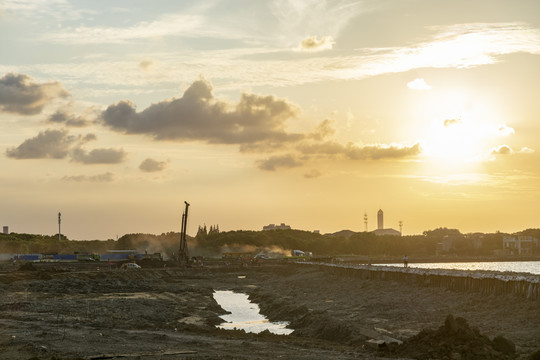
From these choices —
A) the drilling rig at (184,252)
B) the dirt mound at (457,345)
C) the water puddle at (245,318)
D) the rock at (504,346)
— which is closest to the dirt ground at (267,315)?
the dirt mound at (457,345)

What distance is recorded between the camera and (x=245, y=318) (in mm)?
60438

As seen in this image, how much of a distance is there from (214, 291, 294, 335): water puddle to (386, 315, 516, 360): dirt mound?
59.2ft

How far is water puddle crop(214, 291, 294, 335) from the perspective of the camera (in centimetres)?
5131

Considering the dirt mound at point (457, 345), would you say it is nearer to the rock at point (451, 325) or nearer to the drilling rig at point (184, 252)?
the rock at point (451, 325)

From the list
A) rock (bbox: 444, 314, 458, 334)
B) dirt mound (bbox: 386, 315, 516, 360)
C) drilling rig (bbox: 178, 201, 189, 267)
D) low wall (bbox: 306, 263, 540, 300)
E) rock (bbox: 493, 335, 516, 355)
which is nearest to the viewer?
dirt mound (bbox: 386, 315, 516, 360)

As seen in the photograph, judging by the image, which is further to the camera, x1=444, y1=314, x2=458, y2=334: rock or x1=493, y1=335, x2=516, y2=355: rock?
x1=444, y1=314, x2=458, y2=334: rock

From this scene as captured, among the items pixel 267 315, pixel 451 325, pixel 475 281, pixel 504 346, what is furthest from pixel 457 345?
pixel 267 315

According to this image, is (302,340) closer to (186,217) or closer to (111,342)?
(111,342)

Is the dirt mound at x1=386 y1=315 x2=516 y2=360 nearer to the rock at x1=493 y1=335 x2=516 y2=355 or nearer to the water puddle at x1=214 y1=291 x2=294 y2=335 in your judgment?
the rock at x1=493 y1=335 x2=516 y2=355

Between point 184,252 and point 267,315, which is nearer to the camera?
point 267,315

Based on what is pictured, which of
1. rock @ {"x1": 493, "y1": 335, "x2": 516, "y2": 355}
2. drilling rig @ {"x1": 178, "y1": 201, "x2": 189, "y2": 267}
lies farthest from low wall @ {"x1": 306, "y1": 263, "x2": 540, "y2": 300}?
drilling rig @ {"x1": 178, "y1": 201, "x2": 189, "y2": 267}

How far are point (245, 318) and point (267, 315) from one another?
259 cm

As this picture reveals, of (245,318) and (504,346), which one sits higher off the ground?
(504,346)

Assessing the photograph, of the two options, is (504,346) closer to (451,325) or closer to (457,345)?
(457,345)
